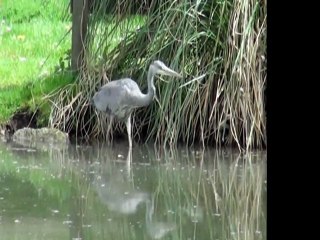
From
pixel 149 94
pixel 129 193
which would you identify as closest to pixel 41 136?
pixel 149 94

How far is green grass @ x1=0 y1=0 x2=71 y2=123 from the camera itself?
9688 millimetres

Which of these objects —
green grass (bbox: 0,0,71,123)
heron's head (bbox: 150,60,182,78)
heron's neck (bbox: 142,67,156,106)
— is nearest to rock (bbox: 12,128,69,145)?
green grass (bbox: 0,0,71,123)

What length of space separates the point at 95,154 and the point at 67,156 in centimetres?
27

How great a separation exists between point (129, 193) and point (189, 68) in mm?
2486

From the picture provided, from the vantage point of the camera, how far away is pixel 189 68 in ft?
30.2

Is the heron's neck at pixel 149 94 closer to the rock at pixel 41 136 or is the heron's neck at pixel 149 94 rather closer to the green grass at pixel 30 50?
the rock at pixel 41 136

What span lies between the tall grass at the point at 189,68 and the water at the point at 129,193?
11.1 inches

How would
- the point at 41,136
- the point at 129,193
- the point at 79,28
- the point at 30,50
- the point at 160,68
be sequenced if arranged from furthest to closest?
the point at 30,50 → the point at 79,28 → the point at 41,136 → the point at 160,68 → the point at 129,193

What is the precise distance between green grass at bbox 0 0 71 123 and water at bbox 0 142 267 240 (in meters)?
0.91

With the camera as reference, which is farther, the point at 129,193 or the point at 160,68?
the point at 160,68

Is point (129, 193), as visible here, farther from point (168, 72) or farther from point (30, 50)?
point (30, 50)
